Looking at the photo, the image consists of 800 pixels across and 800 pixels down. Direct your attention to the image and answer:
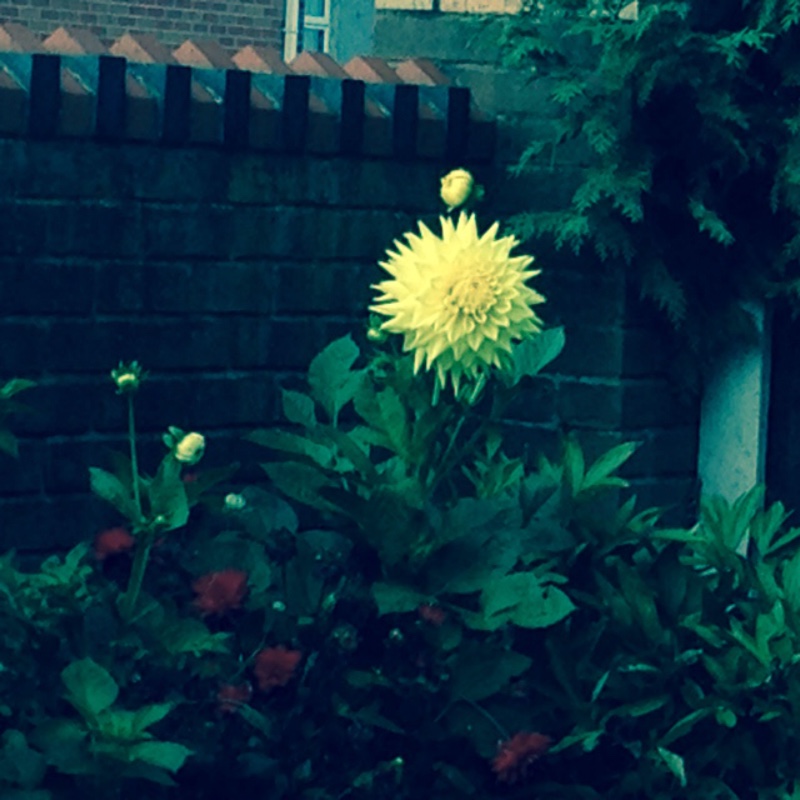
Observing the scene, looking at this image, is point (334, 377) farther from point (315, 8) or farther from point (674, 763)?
point (315, 8)

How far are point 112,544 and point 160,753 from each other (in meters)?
0.45

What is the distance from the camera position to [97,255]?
13.8ft

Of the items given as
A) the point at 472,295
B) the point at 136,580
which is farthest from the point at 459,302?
the point at 136,580

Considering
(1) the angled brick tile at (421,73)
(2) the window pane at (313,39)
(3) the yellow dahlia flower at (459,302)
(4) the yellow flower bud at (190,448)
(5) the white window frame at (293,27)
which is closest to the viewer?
(4) the yellow flower bud at (190,448)

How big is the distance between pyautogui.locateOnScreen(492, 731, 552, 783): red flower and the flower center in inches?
26.2

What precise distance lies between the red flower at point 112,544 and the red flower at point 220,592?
0.45 ft

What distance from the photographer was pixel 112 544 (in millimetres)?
2877

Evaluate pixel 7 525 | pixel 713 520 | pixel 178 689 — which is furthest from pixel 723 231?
pixel 178 689

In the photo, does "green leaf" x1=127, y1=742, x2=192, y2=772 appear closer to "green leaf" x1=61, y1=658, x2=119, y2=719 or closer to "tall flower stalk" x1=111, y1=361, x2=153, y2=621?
"green leaf" x1=61, y1=658, x2=119, y2=719

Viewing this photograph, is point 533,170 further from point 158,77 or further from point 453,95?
point 158,77

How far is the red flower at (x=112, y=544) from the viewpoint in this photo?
2.88 meters

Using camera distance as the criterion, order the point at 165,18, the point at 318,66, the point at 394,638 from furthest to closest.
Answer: the point at 165,18 < the point at 318,66 < the point at 394,638

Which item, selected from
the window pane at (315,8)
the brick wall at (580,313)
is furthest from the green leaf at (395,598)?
the window pane at (315,8)

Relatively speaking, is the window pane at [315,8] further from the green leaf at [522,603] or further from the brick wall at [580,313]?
the green leaf at [522,603]
